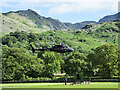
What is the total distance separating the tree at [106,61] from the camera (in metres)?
112

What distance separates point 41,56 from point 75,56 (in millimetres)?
23773

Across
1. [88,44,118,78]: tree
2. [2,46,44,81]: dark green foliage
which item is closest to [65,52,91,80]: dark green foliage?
[88,44,118,78]: tree

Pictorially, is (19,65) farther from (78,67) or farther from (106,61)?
(106,61)

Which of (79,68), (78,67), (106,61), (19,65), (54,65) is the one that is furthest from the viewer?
(54,65)

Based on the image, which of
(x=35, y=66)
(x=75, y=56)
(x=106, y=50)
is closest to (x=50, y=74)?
(x=35, y=66)

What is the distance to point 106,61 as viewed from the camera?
114 m

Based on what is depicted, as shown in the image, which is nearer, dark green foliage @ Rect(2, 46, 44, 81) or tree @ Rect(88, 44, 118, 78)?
tree @ Rect(88, 44, 118, 78)

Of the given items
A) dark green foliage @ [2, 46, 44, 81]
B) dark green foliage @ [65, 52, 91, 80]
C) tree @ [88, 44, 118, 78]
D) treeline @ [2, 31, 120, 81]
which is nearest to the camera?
tree @ [88, 44, 118, 78]

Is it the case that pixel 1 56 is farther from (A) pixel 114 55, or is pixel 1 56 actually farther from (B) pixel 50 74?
(A) pixel 114 55

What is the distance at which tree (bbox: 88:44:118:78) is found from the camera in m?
112

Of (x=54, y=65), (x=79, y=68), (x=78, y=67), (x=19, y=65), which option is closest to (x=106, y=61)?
(x=79, y=68)

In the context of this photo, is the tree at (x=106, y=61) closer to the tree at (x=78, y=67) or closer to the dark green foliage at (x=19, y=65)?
the tree at (x=78, y=67)

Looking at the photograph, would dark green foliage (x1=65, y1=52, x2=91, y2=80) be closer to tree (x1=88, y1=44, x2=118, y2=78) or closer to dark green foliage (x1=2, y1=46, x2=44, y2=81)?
tree (x1=88, y1=44, x2=118, y2=78)

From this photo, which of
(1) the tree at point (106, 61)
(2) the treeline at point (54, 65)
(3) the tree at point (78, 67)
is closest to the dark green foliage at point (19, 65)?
(2) the treeline at point (54, 65)
